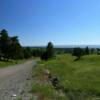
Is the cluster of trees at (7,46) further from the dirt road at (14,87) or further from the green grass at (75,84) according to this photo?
the dirt road at (14,87)

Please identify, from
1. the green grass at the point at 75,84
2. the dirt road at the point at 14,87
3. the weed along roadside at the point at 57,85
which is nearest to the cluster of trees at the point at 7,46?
the green grass at the point at 75,84

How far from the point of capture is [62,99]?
15.4 meters

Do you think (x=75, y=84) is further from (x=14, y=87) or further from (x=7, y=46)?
(x=7, y=46)

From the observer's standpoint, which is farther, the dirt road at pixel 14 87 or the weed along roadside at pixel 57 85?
the weed along roadside at pixel 57 85

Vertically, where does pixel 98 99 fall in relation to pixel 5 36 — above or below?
below

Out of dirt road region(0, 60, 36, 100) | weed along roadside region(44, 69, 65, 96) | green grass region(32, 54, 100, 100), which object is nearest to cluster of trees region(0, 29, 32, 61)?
green grass region(32, 54, 100, 100)

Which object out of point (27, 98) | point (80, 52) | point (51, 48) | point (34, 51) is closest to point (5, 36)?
point (51, 48)

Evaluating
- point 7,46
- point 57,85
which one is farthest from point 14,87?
point 7,46

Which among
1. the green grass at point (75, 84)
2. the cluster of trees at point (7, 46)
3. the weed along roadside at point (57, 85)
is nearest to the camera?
the green grass at point (75, 84)

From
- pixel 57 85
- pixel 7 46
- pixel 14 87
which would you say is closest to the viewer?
pixel 14 87

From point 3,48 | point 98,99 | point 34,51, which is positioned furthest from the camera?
point 34,51

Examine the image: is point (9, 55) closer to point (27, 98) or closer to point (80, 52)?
point (80, 52)

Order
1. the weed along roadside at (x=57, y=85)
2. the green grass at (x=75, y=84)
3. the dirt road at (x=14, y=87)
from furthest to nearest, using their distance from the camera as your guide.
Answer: the weed along roadside at (x=57, y=85), the green grass at (x=75, y=84), the dirt road at (x=14, y=87)

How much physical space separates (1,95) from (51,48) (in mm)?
109639
